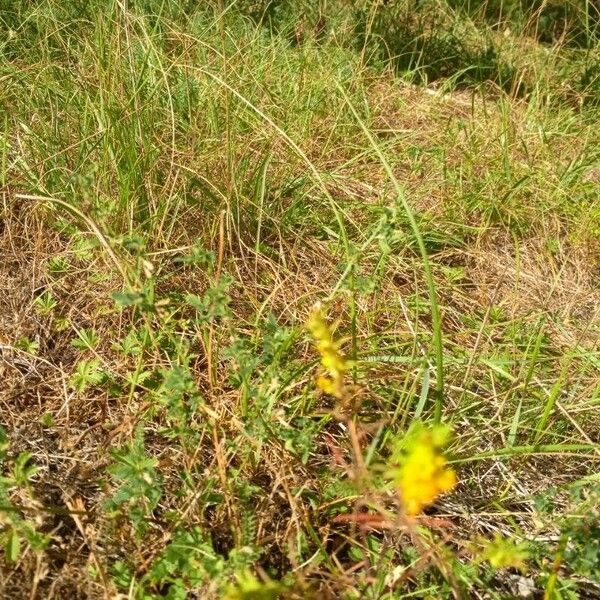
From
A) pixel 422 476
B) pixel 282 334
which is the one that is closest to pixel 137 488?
pixel 282 334

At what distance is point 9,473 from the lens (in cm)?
117

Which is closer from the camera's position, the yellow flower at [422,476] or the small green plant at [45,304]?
the yellow flower at [422,476]

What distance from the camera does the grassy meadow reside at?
1.09 metres

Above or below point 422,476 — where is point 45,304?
below

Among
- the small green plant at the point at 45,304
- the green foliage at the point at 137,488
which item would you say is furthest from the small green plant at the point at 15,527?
the small green plant at the point at 45,304

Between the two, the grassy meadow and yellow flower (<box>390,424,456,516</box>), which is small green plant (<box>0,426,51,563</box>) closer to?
the grassy meadow

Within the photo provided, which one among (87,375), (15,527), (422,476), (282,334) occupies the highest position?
(422,476)

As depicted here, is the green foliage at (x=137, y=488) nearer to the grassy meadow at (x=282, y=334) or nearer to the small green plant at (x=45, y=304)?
the grassy meadow at (x=282, y=334)

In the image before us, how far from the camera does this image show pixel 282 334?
4.16 feet

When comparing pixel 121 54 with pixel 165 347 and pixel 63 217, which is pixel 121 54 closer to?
pixel 63 217

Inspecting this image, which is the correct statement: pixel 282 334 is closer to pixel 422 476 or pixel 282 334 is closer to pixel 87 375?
pixel 87 375

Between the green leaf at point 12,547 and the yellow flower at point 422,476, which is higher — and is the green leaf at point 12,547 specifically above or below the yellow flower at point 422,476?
below

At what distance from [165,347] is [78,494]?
399 millimetres

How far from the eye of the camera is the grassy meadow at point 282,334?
109cm
